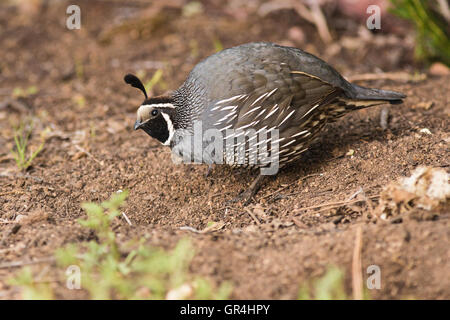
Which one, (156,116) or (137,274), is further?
(156,116)

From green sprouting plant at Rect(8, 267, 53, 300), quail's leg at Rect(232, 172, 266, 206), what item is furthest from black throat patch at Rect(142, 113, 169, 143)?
green sprouting plant at Rect(8, 267, 53, 300)

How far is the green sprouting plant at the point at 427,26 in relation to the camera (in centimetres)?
566

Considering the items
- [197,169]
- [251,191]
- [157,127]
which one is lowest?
[251,191]

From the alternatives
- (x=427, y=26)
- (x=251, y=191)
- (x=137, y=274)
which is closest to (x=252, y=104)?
(x=251, y=191)

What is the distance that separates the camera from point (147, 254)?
275 centimetres

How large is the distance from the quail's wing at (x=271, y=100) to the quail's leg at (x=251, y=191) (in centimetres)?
56

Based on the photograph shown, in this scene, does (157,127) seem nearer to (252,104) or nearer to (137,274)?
(252,104)

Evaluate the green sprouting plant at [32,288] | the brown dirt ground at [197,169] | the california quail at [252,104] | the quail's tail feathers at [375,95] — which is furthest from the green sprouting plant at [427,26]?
the green sprouting plant at [32,288]

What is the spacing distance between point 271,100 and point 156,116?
3.48ft

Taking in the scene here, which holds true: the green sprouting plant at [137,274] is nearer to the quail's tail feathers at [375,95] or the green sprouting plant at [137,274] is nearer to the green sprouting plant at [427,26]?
the quail's tail feathers at [375,95]

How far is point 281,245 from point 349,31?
17.6 ft

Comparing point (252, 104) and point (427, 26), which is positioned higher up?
point (427, 26)

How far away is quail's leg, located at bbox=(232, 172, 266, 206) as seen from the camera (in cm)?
437

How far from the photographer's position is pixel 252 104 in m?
4.08
